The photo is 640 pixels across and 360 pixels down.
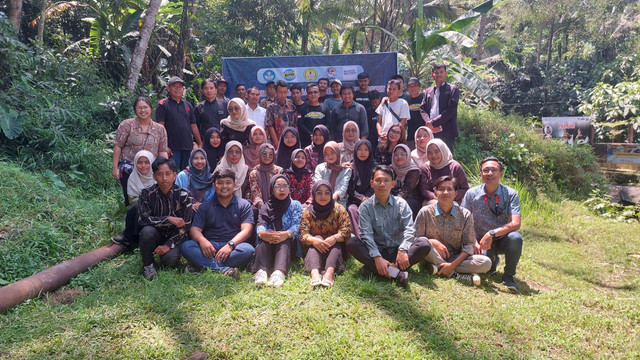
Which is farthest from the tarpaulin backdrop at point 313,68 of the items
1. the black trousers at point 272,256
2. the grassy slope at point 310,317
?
the grassy slope at point 310,317

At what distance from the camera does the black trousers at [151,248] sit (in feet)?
13.5

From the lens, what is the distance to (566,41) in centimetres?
2369

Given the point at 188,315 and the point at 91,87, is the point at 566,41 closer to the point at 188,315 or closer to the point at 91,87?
the point at 91,87

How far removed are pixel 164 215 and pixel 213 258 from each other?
0.67m

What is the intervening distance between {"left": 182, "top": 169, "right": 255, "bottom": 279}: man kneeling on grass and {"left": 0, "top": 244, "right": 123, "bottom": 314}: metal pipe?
96 centimetres

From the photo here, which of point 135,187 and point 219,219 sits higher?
point 135,187

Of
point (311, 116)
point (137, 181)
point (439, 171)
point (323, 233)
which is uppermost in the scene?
point (311, 116)

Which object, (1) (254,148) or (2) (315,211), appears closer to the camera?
(2) (315,211)

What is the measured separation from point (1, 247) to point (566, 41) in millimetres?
26892

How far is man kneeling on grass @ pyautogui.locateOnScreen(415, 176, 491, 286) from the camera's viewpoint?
13.6ft

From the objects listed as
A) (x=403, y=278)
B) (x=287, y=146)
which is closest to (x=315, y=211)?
(x=403, y=278)

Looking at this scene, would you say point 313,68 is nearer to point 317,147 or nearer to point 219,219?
point 317,147

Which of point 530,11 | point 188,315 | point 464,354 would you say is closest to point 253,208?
point 188,315

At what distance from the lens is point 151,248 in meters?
4.14
